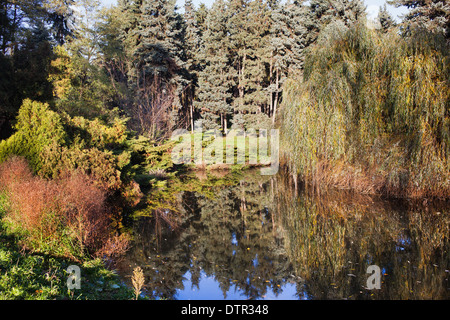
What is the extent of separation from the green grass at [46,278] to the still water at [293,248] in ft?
1.83

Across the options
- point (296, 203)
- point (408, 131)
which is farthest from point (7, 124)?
point (408, 131)

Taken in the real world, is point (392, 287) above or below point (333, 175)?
below

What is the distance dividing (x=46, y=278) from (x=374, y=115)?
10.6m

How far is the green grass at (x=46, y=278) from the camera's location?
13.3ft

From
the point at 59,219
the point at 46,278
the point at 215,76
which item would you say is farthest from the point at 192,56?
the point at 46,278

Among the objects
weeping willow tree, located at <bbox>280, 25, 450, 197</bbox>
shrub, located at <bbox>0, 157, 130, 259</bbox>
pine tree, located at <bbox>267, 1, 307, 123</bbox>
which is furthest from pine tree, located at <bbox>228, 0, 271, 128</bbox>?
shrub, located at <bbox>0, 157, 130, 259</bbox>

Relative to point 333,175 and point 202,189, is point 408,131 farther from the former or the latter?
point 202,189

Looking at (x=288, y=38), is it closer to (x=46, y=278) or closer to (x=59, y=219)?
(x=59, y=219)

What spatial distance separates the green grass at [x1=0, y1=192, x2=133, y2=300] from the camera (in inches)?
160

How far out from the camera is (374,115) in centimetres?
1083

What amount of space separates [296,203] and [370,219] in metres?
3.03
